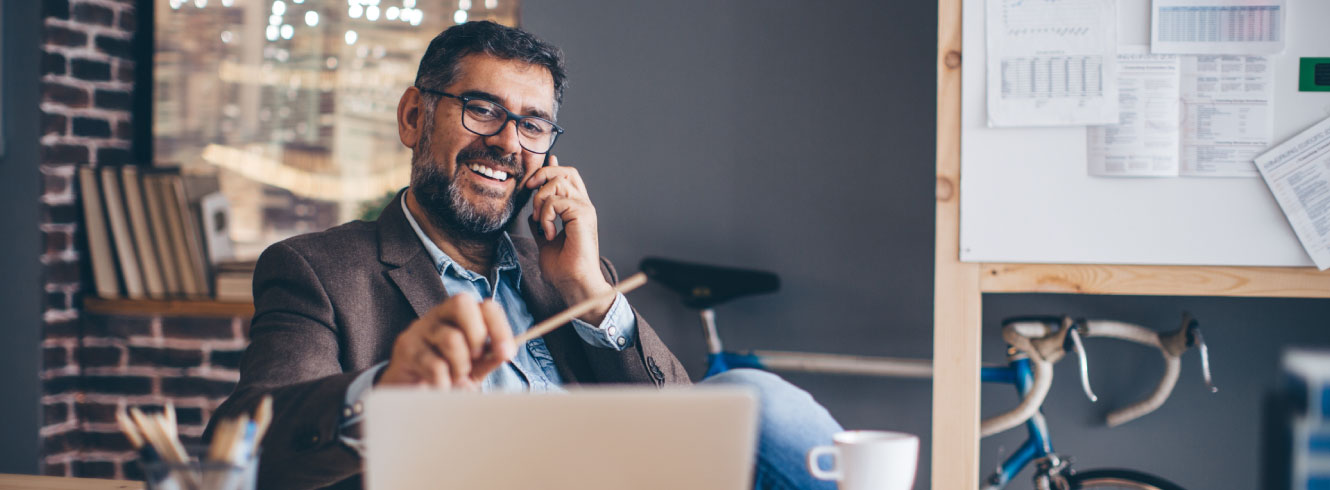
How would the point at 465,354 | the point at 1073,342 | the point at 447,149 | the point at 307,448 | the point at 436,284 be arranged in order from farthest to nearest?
the point at 1073,342
the point at 447,149
the point at 436,284
the point at 307,448
the point at 465,354

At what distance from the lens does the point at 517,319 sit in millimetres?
1662

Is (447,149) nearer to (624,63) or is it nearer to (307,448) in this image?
(307,448)

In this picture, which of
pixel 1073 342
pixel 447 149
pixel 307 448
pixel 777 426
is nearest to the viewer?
pixel 307 448

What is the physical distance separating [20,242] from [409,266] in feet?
6.11

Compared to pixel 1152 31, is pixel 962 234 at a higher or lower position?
lower

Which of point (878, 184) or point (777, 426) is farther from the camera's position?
point (878, 184)

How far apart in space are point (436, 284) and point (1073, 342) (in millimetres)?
1334

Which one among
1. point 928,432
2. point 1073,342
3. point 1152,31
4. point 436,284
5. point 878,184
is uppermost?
point 1152,31

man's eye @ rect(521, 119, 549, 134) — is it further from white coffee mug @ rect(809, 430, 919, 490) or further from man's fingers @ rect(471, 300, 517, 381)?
white coffee mug @ rect(809, 430, 919, 490)

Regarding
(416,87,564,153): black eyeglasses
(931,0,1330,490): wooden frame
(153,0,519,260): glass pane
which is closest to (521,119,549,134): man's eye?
(416,87,564,153): black eyeglasses

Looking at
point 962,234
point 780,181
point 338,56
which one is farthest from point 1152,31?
point 338,56

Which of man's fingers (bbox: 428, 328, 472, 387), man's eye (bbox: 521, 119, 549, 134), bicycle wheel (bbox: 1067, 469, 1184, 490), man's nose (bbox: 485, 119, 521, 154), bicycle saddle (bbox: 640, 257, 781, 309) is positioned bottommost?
bicycle wheel (bbox: 1067, 469, 1184, 490)

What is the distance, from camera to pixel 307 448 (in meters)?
1.02

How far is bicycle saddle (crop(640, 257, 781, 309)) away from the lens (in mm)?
2279
